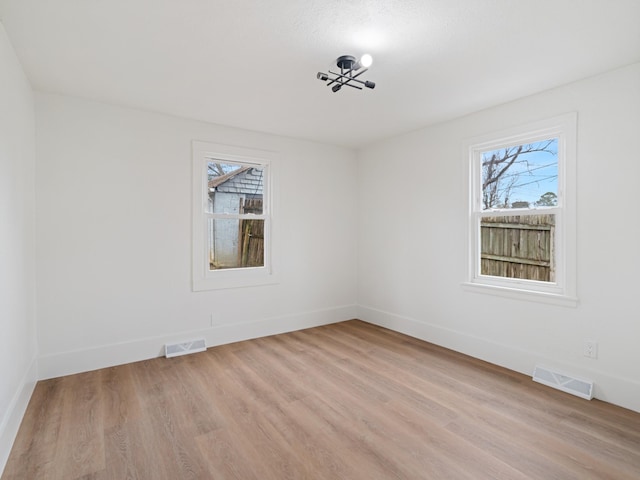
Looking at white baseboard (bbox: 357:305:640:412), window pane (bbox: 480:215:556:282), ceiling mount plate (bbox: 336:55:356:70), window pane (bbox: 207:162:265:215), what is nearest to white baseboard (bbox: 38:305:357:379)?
white baseboard (bbox: 357:305:640:412)

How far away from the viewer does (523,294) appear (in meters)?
3.10

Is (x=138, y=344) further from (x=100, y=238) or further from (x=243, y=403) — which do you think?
(x=243, y=403)

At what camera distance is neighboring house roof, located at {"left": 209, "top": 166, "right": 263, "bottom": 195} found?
3965 mm

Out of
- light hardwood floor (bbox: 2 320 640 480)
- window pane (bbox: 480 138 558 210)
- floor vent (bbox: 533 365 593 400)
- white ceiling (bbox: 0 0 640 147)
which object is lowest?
light hardwood floor (bbox: 2 320 640 480)

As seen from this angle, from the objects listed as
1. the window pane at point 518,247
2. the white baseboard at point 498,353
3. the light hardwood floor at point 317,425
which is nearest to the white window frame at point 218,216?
the light hardwood floor at point 317,425

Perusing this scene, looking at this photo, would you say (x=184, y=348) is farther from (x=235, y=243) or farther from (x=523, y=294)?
(x=523, y=294)

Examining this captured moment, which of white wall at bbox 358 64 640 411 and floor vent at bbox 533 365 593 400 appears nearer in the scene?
white wall at bbox 358 64 640 411

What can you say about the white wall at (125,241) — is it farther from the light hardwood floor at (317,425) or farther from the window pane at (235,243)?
the light hardwood floor at (317,425)

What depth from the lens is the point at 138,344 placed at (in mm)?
3373

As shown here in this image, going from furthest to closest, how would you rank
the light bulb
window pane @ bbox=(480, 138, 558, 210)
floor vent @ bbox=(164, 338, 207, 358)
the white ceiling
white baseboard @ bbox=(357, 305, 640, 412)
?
floor vent @ bbox=(164, 338, 207, 358)
window pane @ bbox=(480, 138, 558, 210)
white baseboard @ bbox=(357, 305, 640, 412)
the light bulb
the white ceiling

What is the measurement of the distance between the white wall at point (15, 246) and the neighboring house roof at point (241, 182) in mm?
1655

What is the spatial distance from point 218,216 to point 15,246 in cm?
185

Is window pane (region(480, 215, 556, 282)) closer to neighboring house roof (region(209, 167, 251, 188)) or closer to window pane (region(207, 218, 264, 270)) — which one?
window pane (region(207, 218, 264, 270))

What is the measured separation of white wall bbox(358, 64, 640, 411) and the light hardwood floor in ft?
1.07
